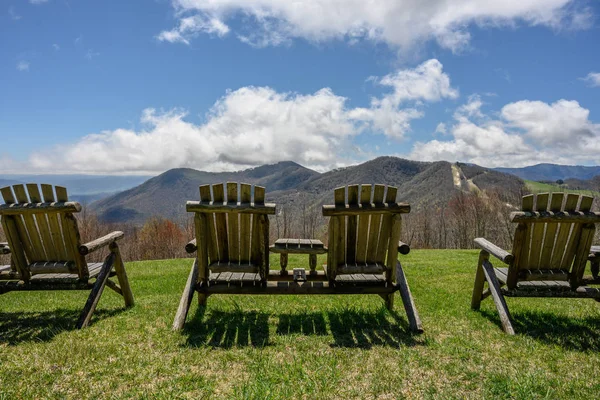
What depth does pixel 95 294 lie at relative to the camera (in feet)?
→ 17.5

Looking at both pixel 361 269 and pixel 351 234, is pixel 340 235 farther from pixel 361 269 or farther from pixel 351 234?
pixel 361 269

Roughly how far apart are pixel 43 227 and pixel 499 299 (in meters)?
6.71

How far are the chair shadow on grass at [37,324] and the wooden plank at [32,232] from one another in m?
0.97

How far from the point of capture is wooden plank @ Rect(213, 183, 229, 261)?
4.80 metres

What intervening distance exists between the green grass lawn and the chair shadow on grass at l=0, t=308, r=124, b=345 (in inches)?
0.9

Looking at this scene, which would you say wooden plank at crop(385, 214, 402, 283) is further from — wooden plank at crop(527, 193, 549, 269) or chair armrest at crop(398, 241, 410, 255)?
wooden plank at crop(527, 193, 549, 269)

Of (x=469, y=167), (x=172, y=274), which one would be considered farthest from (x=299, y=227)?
(x=469, y=167)

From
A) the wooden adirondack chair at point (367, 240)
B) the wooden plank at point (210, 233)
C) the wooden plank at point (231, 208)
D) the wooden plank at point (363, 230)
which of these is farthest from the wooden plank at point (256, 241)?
the wooden plank at point (363, 230)

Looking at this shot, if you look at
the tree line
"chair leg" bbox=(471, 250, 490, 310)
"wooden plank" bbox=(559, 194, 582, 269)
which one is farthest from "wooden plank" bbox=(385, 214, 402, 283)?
the tree line

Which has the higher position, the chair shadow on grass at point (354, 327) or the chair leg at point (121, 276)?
the chair leg at point (121, 276)

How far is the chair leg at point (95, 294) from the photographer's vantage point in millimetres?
5043

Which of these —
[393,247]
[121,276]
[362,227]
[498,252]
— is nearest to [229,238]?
[362,227]

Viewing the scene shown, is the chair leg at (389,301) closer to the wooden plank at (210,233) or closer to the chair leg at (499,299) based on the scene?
the chair leg at (499,299)

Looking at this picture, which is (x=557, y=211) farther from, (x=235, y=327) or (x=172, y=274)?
(x=172, y=274)
